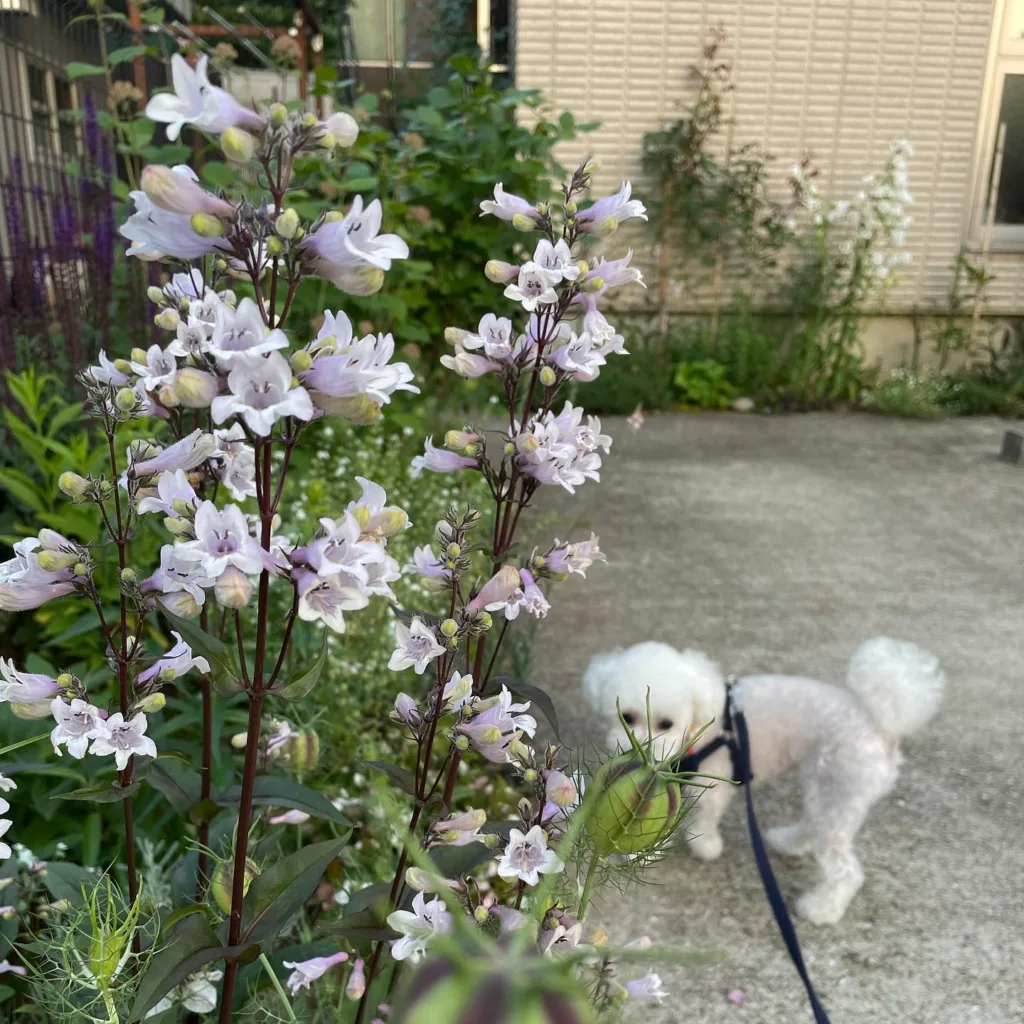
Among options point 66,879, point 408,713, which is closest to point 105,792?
point 408,713

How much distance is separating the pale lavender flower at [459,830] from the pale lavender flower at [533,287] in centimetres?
49

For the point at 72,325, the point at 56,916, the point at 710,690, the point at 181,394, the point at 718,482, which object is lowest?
the point at 718,482

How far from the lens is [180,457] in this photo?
2.47ft

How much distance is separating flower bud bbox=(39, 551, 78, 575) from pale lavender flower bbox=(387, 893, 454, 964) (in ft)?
1.33

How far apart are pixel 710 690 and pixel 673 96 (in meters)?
6.53

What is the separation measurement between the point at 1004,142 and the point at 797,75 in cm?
197

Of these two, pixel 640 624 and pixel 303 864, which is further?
pixel 640 624

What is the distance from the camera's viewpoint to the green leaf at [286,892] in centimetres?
78

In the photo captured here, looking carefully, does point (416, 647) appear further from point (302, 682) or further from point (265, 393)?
point (265, 393)

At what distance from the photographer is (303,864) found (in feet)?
2.57

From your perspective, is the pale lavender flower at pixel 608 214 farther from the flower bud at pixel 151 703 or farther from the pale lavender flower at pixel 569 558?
the flower bud at pixel 151 703

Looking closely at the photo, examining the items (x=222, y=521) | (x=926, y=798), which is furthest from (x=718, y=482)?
(x=222, y=521)

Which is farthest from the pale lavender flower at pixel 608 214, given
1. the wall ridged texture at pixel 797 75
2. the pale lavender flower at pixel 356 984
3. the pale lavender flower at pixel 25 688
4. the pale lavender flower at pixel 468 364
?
the wall ridged texture at pixel 797 75

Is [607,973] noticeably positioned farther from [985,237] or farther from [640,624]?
[985,237]
